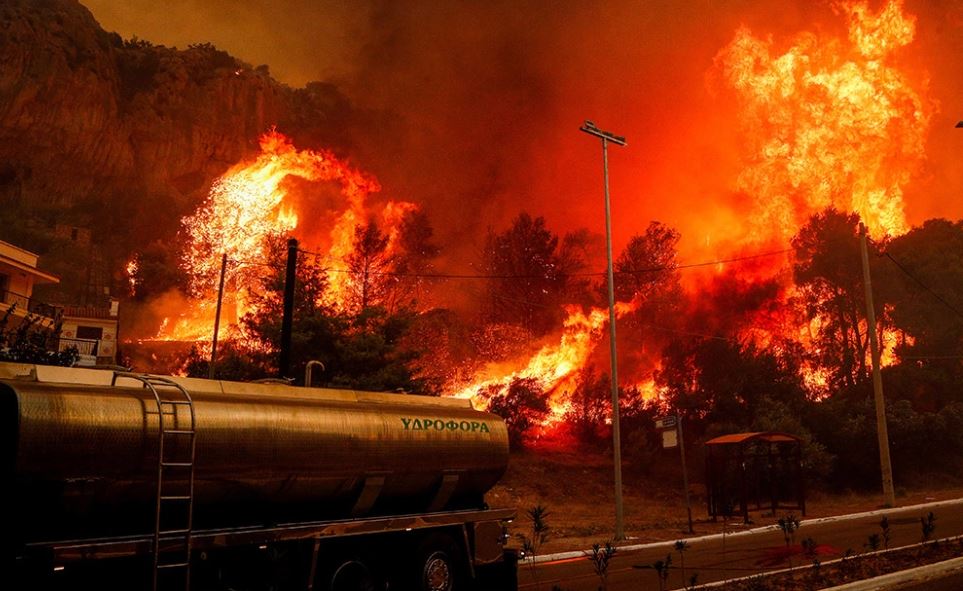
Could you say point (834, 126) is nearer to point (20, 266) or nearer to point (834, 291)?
point (834, 291)

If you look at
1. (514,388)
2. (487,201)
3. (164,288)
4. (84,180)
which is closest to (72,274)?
(164,288)

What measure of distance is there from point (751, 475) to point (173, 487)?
1214 inches

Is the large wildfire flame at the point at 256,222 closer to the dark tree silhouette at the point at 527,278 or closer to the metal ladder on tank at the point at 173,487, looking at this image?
the dark tree silhouette at the point at 527,278

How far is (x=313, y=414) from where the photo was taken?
982 centimetres

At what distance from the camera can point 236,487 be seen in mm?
8820

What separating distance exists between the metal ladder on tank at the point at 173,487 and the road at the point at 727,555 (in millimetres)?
6781

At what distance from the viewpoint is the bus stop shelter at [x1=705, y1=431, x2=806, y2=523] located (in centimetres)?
2755

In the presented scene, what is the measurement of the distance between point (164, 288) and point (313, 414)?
68.9m

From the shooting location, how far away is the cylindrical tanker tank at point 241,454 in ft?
24.1

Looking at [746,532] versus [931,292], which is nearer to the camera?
[746,532]

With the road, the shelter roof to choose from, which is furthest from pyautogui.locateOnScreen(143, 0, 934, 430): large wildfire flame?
the road

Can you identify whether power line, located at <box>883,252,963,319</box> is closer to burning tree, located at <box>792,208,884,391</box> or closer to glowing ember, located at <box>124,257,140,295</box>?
burning tree, located at <box>792,208,884,391</box>

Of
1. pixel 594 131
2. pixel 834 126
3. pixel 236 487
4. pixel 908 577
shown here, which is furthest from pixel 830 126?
pixel 236 487

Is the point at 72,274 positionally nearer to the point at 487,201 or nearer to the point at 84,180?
the point at 84,180
